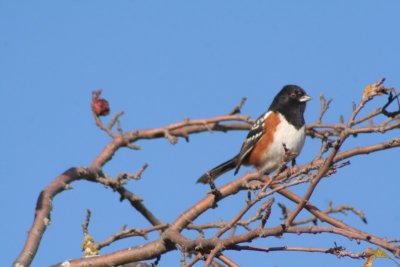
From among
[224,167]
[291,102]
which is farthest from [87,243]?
[291,102]

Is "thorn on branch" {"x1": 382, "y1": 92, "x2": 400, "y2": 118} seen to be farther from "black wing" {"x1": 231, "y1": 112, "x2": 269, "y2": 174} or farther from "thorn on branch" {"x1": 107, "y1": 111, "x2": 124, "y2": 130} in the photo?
"black wing" {"x1": 231, "y1": 112, "x2": 269, "y2": 174}

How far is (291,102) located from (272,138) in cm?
57

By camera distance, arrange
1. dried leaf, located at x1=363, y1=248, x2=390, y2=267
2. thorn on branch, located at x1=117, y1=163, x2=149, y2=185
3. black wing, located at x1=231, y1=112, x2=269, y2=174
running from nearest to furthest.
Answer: dried leaf, located at x1=363, y1=248, x2=390, y2=267, thorn on branch, located at x1=117, y1=163, x2=149, y2=185, black wing, located at x1=231, y1=112, x2=269, y2=174

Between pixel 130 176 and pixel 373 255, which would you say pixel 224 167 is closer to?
pixel 130 176

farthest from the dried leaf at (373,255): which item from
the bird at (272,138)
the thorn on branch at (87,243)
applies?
the bird at (272,138)

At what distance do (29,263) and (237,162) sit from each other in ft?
10.6

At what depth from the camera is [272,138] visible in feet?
19.6

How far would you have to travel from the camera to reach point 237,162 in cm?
620

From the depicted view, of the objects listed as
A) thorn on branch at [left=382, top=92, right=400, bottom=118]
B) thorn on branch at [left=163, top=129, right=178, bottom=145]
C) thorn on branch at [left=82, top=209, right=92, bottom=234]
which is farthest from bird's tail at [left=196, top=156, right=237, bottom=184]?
thorn on branch at [left=382, top=92, right=400, bottom=118]

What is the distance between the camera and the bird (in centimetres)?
580

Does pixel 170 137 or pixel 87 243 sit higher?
pixel 170 137

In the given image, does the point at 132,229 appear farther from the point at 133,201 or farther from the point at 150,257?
the point at 133,201

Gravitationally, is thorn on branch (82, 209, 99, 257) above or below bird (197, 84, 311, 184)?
below

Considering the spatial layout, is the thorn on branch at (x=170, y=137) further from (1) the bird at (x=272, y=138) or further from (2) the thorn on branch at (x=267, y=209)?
(2) the thorn on branch at (x=267, y=209)
